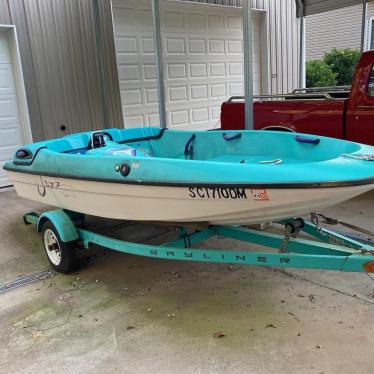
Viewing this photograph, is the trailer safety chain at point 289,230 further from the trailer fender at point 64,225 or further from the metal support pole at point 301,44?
the metal support pole at point 301,44

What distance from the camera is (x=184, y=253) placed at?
3.22 meters

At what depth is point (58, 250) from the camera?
4098 mm

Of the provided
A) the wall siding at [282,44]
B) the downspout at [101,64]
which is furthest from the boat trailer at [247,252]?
the wall siding at [282,44]

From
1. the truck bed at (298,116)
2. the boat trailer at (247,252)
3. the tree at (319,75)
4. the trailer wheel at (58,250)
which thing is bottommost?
the trailer wheel at (58,250)

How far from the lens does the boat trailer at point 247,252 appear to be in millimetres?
2783

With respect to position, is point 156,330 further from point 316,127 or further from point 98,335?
point 316,127

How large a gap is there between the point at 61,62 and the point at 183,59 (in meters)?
2.90

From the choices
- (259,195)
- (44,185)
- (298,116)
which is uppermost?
(298,116)

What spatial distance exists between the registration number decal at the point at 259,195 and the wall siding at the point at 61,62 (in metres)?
6.01

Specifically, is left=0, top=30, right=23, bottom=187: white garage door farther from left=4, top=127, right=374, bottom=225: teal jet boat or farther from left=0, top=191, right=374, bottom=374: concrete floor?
left=0, top=191, right=374, bottom=374: concrete floor

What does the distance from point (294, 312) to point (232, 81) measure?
338 inches

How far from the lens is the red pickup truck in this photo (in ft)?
18.0

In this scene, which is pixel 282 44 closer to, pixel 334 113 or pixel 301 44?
pixel 301 44

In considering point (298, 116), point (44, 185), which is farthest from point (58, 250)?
point (298, 116)
